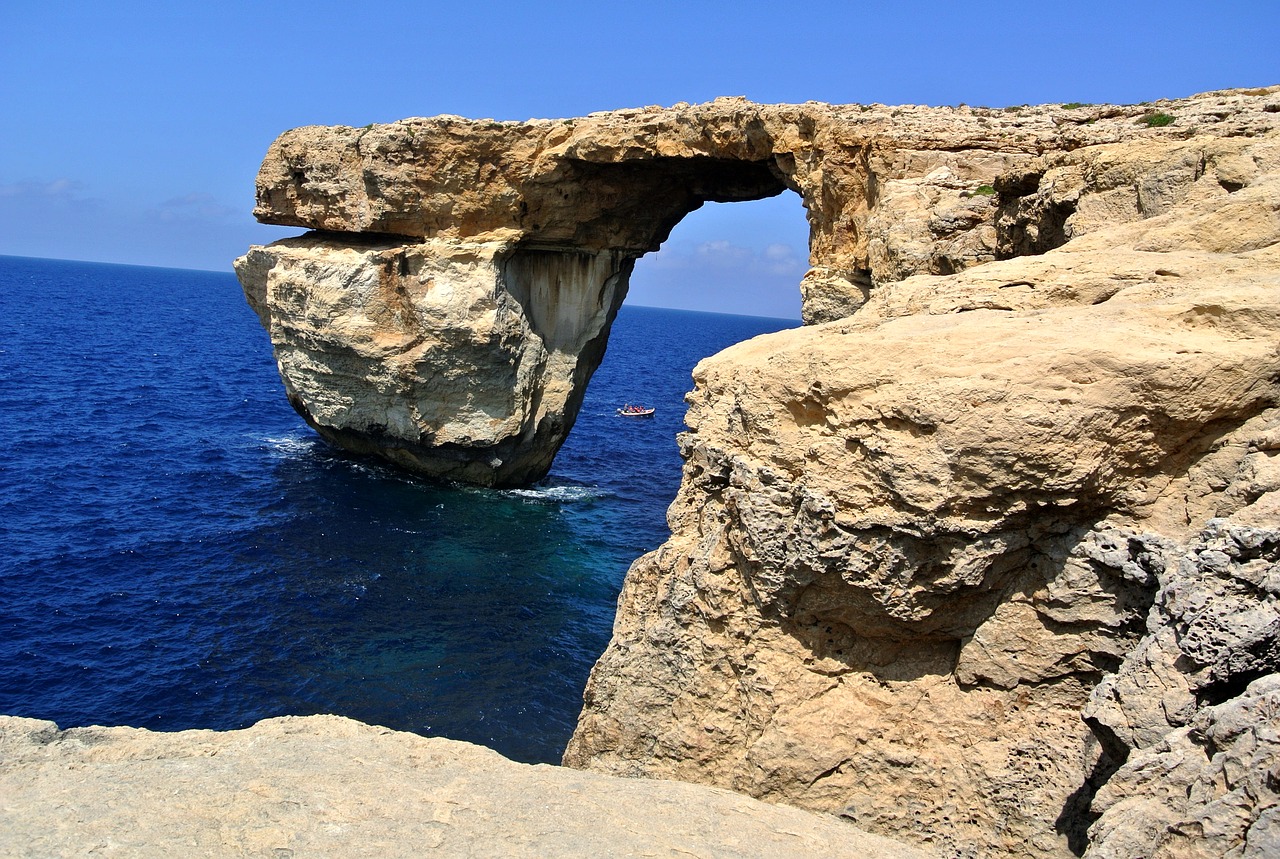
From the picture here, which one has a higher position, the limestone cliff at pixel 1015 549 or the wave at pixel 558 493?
the limestone cliff at pixel 1015 549

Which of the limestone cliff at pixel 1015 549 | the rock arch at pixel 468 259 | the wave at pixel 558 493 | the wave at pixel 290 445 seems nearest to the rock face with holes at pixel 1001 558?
the limestone cliff at pixel 1015 549

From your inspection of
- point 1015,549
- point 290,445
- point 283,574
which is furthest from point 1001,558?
point 290,445

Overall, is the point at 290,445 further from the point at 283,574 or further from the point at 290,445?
the point at 283,574

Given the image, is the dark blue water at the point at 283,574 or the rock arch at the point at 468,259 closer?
the dark blue water at the point at 283,574

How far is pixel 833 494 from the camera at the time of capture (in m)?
8.67

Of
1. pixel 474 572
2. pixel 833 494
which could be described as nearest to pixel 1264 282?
pixel 833 494

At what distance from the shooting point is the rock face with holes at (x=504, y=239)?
20719 mm

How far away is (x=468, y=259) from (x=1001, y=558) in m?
24.5

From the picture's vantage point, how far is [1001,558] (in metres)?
8.34

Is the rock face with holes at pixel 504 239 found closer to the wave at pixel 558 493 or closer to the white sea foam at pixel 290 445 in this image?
the wave at pixel 558 493

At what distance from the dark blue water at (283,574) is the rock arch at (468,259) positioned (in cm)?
296

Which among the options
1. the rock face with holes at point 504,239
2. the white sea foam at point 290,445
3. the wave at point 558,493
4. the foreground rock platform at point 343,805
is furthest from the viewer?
the white sea foam at point 290,445

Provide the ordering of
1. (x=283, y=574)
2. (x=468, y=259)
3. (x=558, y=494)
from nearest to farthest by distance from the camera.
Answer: (x=283, y=574)
(x=468, y=259)
(x=558, y=494)

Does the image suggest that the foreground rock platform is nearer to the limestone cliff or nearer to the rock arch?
the limestone cliff
